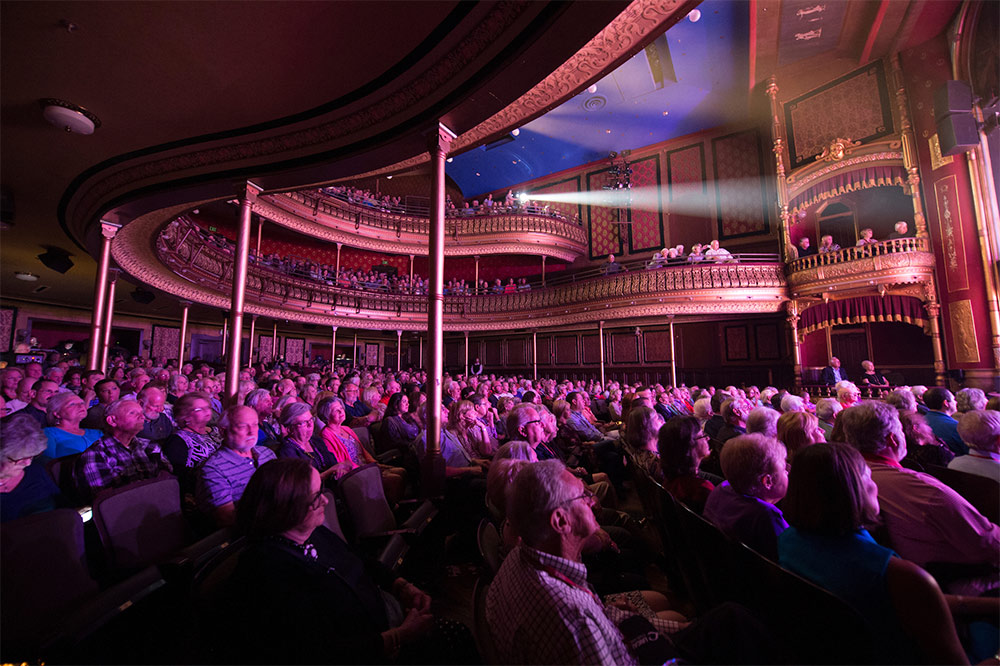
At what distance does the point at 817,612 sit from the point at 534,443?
7.39 feet

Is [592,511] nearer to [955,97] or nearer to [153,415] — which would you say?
[153,415]

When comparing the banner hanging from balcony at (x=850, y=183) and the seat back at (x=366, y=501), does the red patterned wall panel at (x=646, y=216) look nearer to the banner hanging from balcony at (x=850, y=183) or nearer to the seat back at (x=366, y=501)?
the banner hanging from balcony at (x=850, y=183)

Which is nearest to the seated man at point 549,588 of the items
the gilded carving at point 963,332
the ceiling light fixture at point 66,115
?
the ceiling light fixture at point 66,115

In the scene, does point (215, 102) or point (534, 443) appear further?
point (215, 102)

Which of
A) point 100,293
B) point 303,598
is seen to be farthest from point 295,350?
point 303,598

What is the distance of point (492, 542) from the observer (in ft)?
5.74

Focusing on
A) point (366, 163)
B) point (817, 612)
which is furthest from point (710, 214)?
point (817, 612)

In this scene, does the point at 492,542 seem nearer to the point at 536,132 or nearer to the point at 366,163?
the point at 366,163

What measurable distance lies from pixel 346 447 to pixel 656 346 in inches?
475

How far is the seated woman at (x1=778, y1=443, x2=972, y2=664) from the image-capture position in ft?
3.53

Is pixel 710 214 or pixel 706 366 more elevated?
pixel 710 214

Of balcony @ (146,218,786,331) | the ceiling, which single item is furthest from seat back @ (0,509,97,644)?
balcony @ (146,218,786,331)

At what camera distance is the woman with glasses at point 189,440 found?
2.59 metres

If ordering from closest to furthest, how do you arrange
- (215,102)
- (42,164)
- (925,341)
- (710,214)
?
(215,102) → (42,164) → (925,341) → (710,214)
